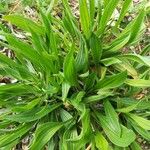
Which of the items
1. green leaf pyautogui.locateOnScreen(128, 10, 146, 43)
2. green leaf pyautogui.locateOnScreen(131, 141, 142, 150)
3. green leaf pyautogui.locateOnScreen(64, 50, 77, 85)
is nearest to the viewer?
green leaf pyautogui.locateOnScreen(64, 50, 77, 85)

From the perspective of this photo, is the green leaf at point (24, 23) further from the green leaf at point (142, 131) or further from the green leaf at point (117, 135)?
the green leaf at point (142, 131)

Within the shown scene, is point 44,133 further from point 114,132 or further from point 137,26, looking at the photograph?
point 137,26

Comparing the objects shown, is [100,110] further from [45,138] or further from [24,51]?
[24,51]

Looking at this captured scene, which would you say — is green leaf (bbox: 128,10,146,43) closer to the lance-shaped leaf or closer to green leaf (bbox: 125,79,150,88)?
green leaf (bbox: 125,79,150,88)

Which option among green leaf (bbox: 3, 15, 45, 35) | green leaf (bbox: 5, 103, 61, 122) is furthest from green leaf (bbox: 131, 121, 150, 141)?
green leaf (bbox: 3, 15, 45, 35)

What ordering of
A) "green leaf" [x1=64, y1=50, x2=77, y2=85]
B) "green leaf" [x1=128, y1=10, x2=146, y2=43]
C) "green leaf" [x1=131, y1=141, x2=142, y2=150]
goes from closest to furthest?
"green leaf" [x1=64, y1=50, x2=77, y2=85], "green leaf" [x1=128, y1=10, x2=146, y2=43], "green leaf" [x1=131, y1=141, x2=142, y2=150]

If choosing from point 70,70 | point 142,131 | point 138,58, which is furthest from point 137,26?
point 142,131

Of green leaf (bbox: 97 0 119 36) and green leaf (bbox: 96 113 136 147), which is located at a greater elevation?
green leaf (bbox: 97 0 119 36)

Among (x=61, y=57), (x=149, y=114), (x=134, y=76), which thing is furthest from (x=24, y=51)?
(x=149, y=114)
